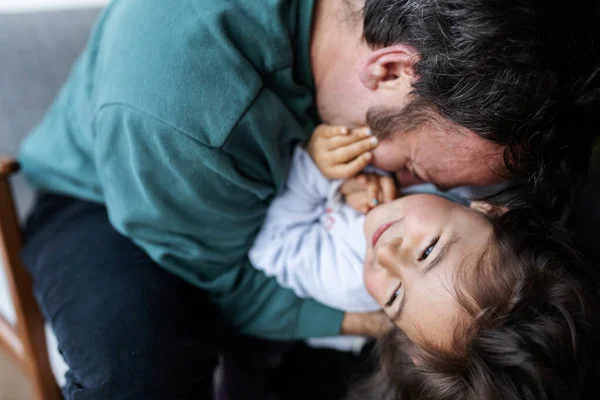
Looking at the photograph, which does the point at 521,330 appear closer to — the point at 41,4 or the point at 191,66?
the point at 191,66

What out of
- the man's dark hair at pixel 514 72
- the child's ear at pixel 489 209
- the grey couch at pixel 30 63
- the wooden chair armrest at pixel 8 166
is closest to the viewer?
the man's dark hair at pixel 514 72

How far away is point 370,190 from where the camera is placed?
0.86m

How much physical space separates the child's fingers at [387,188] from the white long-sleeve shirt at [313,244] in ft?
0.19

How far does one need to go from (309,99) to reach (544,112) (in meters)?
0.36

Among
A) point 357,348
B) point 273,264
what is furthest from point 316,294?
point 357,348

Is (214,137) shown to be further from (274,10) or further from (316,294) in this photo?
A: (316,294)

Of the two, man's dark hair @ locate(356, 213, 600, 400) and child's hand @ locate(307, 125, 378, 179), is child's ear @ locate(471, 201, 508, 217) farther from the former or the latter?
child's hand @ locate(307, 125, 378, 179)

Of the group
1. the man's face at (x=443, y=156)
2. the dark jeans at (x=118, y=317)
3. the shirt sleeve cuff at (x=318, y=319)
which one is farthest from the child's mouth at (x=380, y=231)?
the dark jeans at (x=118, y=317)

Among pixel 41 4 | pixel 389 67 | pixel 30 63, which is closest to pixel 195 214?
pixel 389 67

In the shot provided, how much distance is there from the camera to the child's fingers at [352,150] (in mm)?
806

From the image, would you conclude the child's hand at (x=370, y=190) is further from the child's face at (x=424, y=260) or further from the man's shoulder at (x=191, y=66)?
the man's shoulder at (x=191, y=66)

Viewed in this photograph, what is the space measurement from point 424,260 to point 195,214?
1.19 ft

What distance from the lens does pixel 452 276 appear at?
28.5 inches

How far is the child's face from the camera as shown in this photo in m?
0.73
